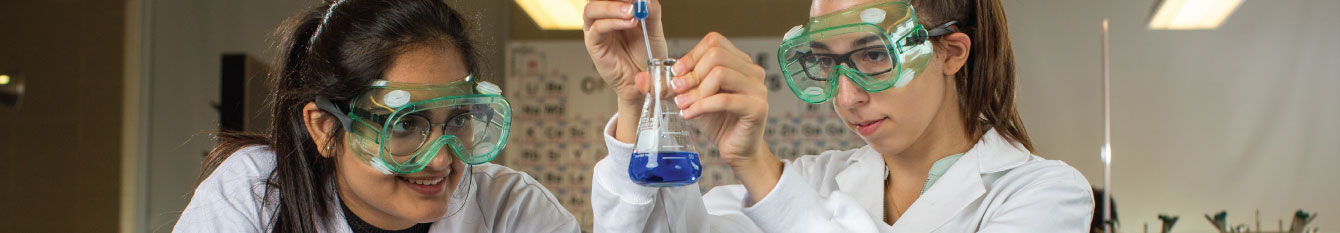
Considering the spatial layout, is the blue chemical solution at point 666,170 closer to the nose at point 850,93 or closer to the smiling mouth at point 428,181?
the nose at point 850,93

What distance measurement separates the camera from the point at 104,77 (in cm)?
347

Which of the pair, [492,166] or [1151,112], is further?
[1151,112]

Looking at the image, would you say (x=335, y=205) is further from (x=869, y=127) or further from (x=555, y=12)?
(x=555, y=12)

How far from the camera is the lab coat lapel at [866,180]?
63.6 inches

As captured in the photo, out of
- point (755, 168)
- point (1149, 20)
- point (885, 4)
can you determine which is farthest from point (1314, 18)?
point (755, 168)

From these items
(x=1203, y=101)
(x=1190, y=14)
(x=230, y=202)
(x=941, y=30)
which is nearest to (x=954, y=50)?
(x=941, y=30)

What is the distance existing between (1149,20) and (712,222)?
365 centimetres

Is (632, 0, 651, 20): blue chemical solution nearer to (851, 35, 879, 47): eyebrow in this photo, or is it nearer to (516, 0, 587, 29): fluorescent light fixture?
(851, 35, 879, 47): eyebrow

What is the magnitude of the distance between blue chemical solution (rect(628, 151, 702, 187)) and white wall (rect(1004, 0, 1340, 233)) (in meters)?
3.68

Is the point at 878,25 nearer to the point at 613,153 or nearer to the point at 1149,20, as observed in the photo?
the point at 613,153

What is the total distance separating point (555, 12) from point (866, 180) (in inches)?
121

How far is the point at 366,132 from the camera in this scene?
1.39 meters

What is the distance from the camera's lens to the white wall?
4.30 meters

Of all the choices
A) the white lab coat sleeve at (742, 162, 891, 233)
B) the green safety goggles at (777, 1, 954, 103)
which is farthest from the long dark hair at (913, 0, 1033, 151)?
the white lab coat sleeve at (742, 162, 891, 233)
